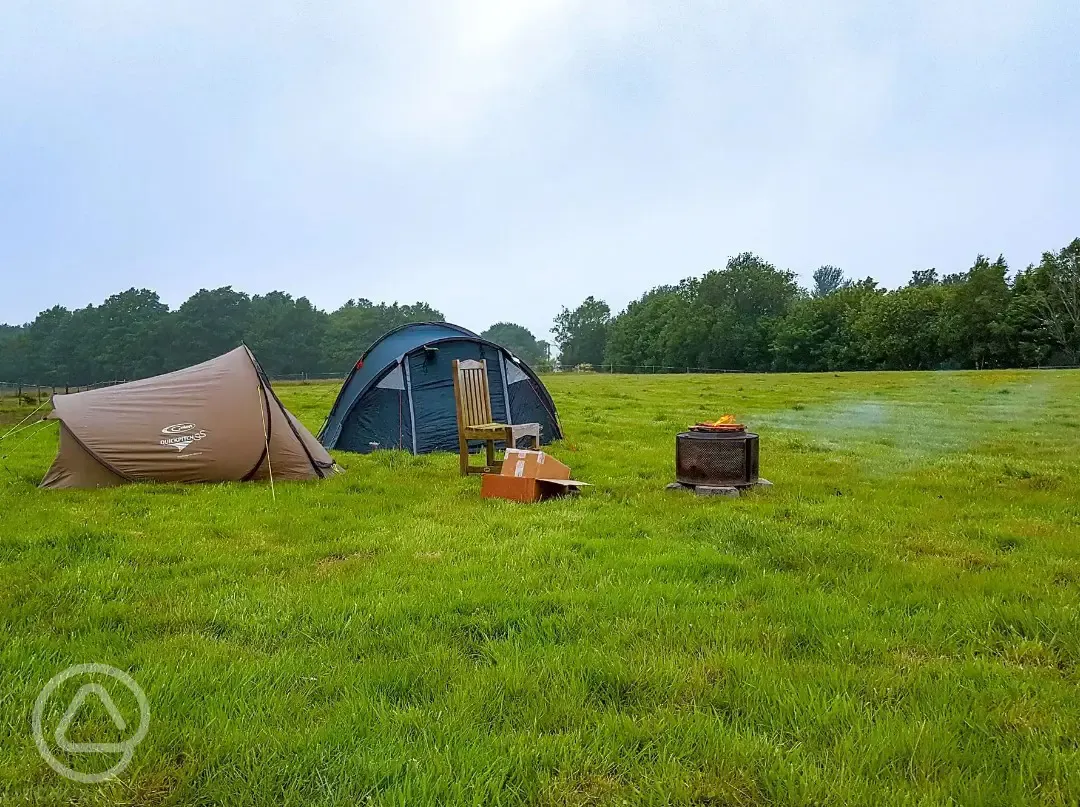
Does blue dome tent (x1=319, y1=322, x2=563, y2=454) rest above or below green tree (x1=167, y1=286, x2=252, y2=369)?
below

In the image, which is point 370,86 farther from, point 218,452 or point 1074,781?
point 1074,781

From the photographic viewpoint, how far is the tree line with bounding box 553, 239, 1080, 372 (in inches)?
1922

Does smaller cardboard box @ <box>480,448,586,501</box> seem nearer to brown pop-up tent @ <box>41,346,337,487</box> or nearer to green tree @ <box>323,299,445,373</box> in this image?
brown pop-up tent @ <box>41,346,337,487</box>

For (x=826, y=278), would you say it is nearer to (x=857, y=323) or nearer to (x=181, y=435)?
(x=857, y=323)

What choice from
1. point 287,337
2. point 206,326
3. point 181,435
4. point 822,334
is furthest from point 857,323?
point 206,326

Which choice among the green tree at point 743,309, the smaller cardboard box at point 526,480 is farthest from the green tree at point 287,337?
the smaller cardboard box at point 526,480

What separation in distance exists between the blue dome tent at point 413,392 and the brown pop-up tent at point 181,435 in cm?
253

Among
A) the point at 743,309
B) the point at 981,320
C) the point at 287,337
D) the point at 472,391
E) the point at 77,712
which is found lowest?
the point at 77,712

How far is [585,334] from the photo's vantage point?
4173 inches

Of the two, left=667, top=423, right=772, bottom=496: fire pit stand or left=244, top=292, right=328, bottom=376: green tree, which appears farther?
left=244, top=292, right=328, bottom=376: green tree

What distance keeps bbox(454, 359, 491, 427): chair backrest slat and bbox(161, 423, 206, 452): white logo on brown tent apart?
3.15 meters

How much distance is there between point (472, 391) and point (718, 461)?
354 centimetres

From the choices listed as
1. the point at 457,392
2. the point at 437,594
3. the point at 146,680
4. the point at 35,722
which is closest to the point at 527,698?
the point at 437,594

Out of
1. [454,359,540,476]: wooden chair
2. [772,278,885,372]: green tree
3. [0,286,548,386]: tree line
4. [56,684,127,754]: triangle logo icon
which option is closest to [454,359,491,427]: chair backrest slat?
[454,359,540,476]: wooden chair
